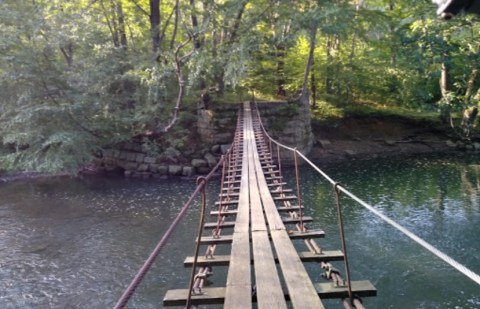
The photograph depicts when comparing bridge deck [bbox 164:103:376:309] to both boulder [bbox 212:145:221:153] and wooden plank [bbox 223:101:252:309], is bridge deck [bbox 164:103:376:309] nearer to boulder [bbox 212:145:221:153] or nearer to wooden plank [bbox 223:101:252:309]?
wooden plank [bbox 223:101:252:309]

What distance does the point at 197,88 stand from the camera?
14086 mm

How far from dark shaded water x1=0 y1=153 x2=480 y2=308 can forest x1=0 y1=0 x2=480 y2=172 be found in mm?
1759

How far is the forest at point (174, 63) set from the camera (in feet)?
36.0

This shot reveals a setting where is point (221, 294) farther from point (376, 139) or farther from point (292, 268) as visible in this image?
point (376, 139)

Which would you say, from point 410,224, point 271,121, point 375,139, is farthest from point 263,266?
point 375,139

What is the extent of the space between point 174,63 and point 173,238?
6518mm

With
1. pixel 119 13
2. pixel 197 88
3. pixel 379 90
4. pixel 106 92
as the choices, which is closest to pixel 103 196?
pixel 106 92

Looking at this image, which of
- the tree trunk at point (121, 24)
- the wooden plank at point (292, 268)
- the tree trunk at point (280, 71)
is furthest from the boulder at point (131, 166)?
the wooden plank at point (292, 268)

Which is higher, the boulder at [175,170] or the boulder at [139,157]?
the boulder at [139,157]

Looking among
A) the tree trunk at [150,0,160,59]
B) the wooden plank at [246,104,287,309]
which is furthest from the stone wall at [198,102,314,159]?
the wooden plank at [246,104,287,309]

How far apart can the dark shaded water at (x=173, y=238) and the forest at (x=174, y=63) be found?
1759mm

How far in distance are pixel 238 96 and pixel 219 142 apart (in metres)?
2.63

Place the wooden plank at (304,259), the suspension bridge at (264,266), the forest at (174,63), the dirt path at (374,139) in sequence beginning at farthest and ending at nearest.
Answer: the dirt path at (374,139) → the forest at (174,63) → the wooden plank at (304,259) → the suspension bridge at (264,266)

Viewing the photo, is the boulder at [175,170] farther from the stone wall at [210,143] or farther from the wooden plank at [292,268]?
the wooden plank at [292,268]
